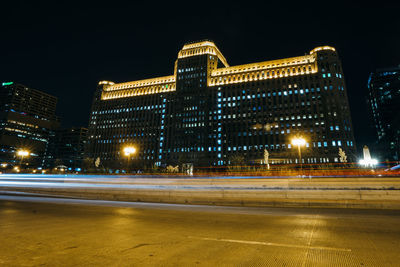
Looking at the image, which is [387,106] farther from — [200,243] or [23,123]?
[23,123]

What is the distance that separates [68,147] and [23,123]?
38.7 metres

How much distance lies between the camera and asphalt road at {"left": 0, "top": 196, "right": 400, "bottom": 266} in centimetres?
405

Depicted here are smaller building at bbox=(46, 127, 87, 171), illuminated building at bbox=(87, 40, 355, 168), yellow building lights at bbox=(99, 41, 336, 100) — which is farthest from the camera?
smaller building at bbox=(46, 127, 87, 171)

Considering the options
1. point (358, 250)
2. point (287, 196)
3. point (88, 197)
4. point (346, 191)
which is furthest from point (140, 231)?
point (88, 197)

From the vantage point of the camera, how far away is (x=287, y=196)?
1302cm

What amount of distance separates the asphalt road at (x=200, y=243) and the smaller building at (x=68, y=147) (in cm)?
18491

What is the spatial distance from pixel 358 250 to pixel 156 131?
117367 millimetres

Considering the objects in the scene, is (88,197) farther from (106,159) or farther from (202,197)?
(106,159)

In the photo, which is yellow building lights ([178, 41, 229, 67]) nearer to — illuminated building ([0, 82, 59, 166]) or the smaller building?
the smaller building

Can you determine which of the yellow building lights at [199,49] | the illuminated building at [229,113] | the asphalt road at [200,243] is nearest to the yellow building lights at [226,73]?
the yellow building lights at [199,49]

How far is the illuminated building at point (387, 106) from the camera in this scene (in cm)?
12624

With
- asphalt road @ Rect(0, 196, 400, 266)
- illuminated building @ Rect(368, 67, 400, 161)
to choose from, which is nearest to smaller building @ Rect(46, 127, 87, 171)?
asphalt road @ Rect(0, 196, 400, 266)

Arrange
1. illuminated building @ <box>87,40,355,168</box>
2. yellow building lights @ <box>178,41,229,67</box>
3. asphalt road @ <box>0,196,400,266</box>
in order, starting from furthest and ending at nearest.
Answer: yellow building lights @ <box>178,41,229,67</box>
illuminated building @ <box>87,40,355,168</box>
asphalt road @ <box>0,196,400,266</box>

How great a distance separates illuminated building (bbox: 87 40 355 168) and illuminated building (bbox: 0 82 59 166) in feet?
232
